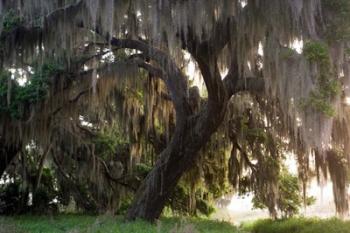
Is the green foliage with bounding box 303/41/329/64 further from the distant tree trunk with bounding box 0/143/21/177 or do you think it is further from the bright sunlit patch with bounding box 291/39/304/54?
the distant tree trunk with bounding box 0/143/21/177

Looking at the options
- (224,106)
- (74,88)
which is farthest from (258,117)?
(74,88)

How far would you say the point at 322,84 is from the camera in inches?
262

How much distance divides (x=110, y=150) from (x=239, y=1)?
6.86m

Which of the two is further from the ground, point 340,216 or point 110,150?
point 110,150

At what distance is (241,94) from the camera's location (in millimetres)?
10312

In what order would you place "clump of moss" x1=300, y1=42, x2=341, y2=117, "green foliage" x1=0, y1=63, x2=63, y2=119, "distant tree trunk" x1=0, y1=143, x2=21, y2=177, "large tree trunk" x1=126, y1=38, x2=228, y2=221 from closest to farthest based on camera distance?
"clump of moss" x1=300, y1=42, x2=341, y2=117
"large tree trunk" x1=126, y1=38, x2=228, y2=221
"green foliage" x1=0, y1=63, x2=63, y2=119
"distant tree trunk" x1=0, y1=143, x2=21, y2=177

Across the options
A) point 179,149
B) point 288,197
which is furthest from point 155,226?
point 288,197

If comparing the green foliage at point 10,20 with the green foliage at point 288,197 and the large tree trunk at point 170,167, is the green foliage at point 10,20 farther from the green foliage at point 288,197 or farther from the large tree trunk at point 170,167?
the green foliage at point 288,197

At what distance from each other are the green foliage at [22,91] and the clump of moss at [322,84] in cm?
518

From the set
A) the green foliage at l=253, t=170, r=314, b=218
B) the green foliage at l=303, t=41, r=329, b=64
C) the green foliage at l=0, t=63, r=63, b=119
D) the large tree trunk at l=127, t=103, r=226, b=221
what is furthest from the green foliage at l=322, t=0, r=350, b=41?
the green foliage at l=253, t=170, r=314, b=218

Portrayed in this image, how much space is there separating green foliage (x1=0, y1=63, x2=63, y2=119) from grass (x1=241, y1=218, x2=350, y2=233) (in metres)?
5.14

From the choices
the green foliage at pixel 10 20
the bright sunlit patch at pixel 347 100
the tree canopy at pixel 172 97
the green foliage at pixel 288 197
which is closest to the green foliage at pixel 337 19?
the tree canopy at pixel 172 97

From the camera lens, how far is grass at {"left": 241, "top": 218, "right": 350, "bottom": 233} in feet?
32.2

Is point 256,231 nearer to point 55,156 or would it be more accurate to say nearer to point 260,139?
point 260,139
